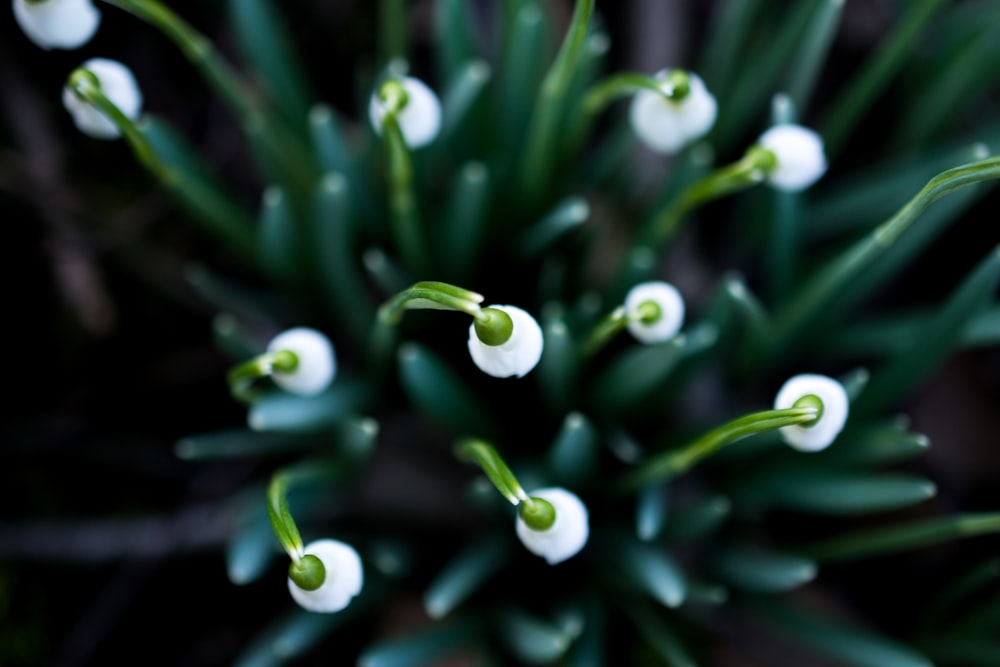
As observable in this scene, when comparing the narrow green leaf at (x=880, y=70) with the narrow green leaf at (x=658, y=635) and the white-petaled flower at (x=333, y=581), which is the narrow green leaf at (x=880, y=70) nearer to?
the narrow green leaf at (x=658, y=635)

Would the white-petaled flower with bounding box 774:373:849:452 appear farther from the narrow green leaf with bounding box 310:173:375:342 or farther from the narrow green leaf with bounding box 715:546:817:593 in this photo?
the narrow green leaf with bounding box 310:173:375:342

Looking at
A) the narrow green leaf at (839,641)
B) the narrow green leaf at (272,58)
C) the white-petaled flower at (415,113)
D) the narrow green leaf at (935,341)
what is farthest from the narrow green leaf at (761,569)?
the narrow green leaf at (272,58)

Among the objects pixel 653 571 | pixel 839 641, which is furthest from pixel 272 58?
pixel 839 641

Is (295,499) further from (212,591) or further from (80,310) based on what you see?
(80,310)

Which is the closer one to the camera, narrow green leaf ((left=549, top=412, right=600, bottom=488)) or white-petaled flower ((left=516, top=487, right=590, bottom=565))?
white-petaled flower ((left=516, top=487, right=590, bottom=565))

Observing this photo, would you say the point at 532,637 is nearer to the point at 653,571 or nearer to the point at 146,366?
the point at 653,571

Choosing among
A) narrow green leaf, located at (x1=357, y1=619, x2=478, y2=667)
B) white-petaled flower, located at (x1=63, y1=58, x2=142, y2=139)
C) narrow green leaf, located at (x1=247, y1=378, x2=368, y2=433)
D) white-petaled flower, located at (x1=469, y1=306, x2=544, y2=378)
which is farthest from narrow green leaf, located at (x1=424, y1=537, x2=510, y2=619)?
white-petaled flower, located at (x1=63, y1=58, x2=142, y2=139)
